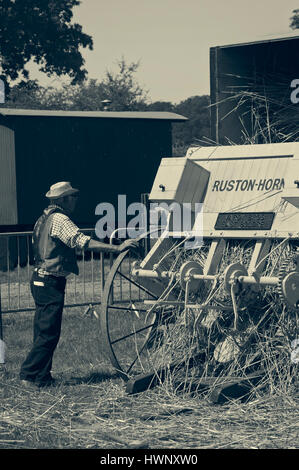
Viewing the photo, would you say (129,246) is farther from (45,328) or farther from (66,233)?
(45,328)

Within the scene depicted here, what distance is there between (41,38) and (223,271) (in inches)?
1189

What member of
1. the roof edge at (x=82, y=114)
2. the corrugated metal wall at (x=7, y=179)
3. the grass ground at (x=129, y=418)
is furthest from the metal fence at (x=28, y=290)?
the roof edge at (x=82, y=114)

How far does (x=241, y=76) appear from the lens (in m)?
8.81

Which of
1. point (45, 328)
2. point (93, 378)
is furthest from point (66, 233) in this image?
point (93, 378)

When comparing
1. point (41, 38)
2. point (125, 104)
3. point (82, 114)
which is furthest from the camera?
point (125, 104)

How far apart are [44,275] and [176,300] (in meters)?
1.24

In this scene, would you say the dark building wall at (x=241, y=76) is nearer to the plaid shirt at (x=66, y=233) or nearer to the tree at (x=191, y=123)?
the plaid shirt at (x=66, y=233)

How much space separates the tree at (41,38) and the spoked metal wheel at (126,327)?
890 inches

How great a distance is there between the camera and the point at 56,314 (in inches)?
318

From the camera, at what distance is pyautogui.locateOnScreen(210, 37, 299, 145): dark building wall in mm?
8703

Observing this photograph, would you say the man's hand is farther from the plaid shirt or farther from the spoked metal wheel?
the plaid shirt

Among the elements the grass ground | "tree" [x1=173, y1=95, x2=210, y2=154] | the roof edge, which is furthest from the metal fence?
"tree" [x1=173, y1=95, x2=210, y2=154]
